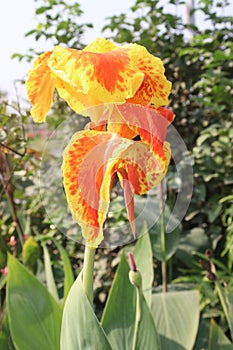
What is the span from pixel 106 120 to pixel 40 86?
4.0 inches

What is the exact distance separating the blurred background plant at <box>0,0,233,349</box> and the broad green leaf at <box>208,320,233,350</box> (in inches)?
13.2

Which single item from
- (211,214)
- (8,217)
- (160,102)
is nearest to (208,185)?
(211,214)

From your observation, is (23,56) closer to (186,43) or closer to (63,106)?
(63,106)

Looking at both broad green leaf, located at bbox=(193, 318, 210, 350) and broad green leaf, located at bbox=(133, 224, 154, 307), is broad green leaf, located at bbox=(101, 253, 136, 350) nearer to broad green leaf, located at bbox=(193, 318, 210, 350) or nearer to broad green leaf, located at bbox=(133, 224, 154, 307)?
broad green leaf, located at bbox=(133, 224, 154, 307)

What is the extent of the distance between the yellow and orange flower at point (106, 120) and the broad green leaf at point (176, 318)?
2.45 ft

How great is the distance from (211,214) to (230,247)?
0.29 m

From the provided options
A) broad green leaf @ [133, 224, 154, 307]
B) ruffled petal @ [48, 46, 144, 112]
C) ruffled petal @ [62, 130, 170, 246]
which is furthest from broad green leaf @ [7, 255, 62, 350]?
ruffled petal @ [48, 46, 144, 112]

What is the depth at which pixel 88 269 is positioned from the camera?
0.73 m

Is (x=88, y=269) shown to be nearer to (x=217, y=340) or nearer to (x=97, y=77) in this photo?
(x=97, y=77)

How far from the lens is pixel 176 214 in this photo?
935mm

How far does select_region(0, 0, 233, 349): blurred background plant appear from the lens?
1.78 meters

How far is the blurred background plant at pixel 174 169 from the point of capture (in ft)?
5.85

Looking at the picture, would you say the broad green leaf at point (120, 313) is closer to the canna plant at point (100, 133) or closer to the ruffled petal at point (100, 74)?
the canna plant at point (100, 133)

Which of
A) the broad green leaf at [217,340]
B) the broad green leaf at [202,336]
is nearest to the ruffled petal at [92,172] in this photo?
the broad green leaf at [217,340]
